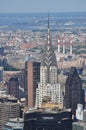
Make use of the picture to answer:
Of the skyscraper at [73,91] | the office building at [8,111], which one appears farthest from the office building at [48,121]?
the skyscraper at [73,91]

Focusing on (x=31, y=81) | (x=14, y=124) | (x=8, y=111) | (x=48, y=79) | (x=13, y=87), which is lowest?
(x=13, y=87)

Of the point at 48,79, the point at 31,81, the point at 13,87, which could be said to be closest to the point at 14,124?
the point at 48,79

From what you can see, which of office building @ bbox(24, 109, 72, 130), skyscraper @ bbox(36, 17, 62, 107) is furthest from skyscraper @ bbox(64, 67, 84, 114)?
office building @ bbox(24, 109, 72, 130)

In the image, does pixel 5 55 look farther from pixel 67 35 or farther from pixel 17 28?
pixel 17 28

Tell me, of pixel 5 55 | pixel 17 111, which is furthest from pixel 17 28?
pixel 17 111

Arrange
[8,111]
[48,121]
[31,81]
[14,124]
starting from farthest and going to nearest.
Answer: [31,81] → [8,111] → [14,124] → [48,121]

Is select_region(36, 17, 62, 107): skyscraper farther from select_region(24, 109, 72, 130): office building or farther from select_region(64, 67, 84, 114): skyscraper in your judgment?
select_region(24, 109, 72, 130): office building

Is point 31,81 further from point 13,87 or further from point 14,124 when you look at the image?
point 14,124

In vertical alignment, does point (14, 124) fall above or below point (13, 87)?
above

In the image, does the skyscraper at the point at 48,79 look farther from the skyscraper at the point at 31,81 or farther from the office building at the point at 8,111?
the office building at the point at 8,111
